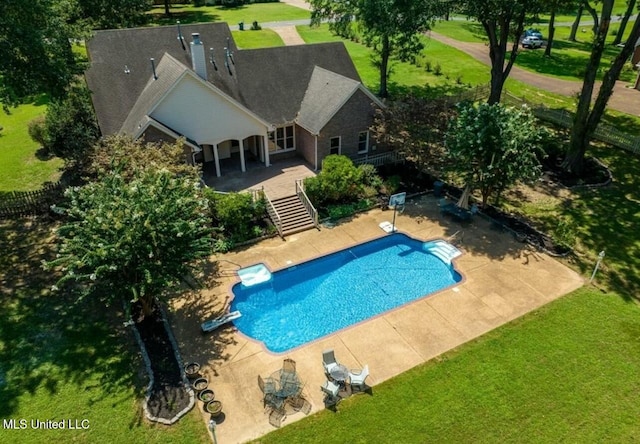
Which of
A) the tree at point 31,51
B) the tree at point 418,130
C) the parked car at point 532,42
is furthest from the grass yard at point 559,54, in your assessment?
the tree at point 31,51

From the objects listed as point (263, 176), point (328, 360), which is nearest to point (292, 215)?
point (263, 176)

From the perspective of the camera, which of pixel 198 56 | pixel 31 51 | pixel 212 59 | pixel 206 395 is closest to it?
pixel 206 395

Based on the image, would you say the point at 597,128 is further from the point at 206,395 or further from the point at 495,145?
the point at 206,395

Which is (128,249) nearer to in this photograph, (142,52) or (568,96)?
(142,52)

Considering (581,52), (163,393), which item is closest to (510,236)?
(163,393)

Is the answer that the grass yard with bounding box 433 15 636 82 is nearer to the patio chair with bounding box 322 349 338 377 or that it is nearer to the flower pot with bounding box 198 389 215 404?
the patio chair with bounding box 322 349 338 377

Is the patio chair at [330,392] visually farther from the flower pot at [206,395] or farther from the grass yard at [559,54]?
the grass yard at [559,54]
